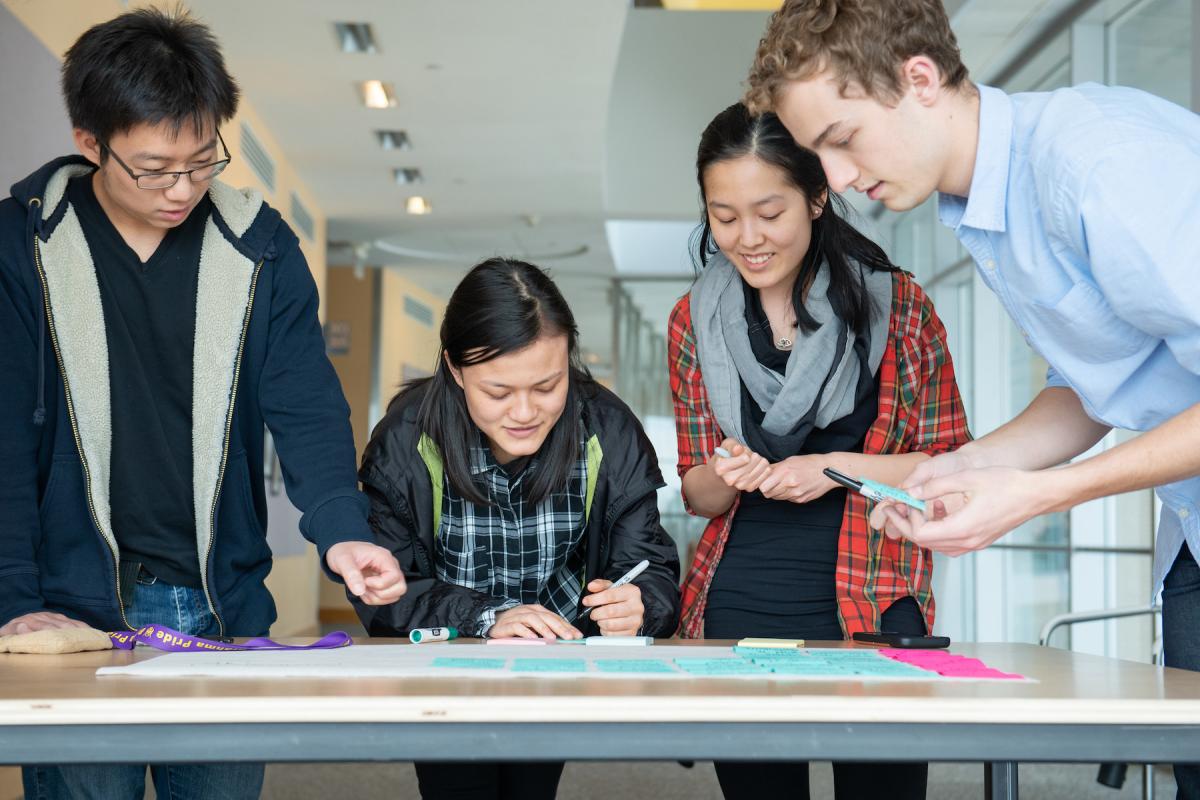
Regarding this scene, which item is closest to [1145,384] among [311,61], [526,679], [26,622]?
[526,679]

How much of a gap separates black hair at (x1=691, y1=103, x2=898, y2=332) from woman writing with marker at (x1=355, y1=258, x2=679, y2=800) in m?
0.36

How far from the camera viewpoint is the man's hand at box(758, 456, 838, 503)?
1928 mm

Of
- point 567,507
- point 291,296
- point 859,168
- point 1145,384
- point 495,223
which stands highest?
point 495,223

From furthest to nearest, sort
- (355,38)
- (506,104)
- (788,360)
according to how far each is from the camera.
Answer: (506,104) → (355,38) → (788,360)

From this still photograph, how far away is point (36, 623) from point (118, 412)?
0.31 meters

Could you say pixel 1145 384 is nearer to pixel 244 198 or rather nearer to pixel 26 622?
pixel 244 198

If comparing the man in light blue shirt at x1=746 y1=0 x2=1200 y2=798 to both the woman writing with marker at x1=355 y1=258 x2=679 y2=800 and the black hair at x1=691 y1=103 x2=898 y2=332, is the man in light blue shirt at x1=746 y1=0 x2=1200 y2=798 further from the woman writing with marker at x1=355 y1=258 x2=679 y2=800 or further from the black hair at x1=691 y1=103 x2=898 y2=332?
the woman writing with marker at x1=355 y1=258 x2=679 y2=800

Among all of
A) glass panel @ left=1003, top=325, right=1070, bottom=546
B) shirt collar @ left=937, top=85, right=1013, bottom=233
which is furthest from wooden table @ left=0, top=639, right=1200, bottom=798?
glass panel @ left=1003, top=325, right=1070, bottom=546

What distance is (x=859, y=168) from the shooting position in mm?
1521

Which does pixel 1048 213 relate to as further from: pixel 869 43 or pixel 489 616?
pixel 489 616

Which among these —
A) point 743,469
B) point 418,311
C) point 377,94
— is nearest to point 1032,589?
point 377,94

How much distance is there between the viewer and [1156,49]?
14.8ft

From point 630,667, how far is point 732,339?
2.81 ft

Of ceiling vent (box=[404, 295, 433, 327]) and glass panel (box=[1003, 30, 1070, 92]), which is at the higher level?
glass panel (box=[1003, 30, 1070, 92])
